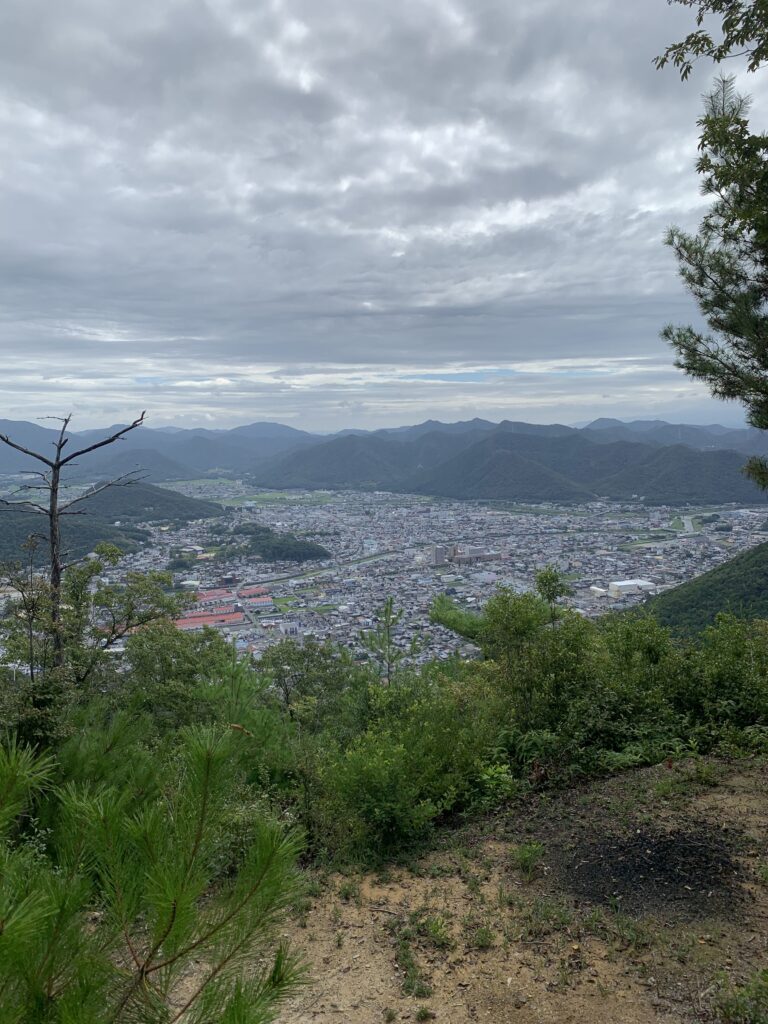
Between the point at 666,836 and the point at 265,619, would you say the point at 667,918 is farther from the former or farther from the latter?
the point at 265,619

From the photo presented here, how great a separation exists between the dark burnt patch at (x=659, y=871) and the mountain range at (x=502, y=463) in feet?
210

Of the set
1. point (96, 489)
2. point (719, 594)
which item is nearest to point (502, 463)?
point (719, 594)

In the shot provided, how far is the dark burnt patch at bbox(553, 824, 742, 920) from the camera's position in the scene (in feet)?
11.8

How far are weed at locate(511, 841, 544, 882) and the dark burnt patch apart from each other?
0.14 metres

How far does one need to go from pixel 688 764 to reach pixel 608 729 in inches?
30.4

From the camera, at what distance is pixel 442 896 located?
3.93 m

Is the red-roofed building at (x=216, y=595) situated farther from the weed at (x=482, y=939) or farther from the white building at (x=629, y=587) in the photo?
the weed at (x=482, y=939)

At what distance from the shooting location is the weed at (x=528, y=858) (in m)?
4.10

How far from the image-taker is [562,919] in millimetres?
3512

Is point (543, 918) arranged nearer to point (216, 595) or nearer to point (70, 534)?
point (216, 595)

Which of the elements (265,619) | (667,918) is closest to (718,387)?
(667,918)

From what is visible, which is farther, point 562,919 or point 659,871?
point 659,871

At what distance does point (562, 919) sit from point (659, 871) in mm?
879

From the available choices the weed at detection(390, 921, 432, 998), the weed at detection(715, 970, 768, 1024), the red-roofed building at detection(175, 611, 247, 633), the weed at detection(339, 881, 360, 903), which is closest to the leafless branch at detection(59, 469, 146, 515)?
the weed at detection(339, 881, 360, 903)
